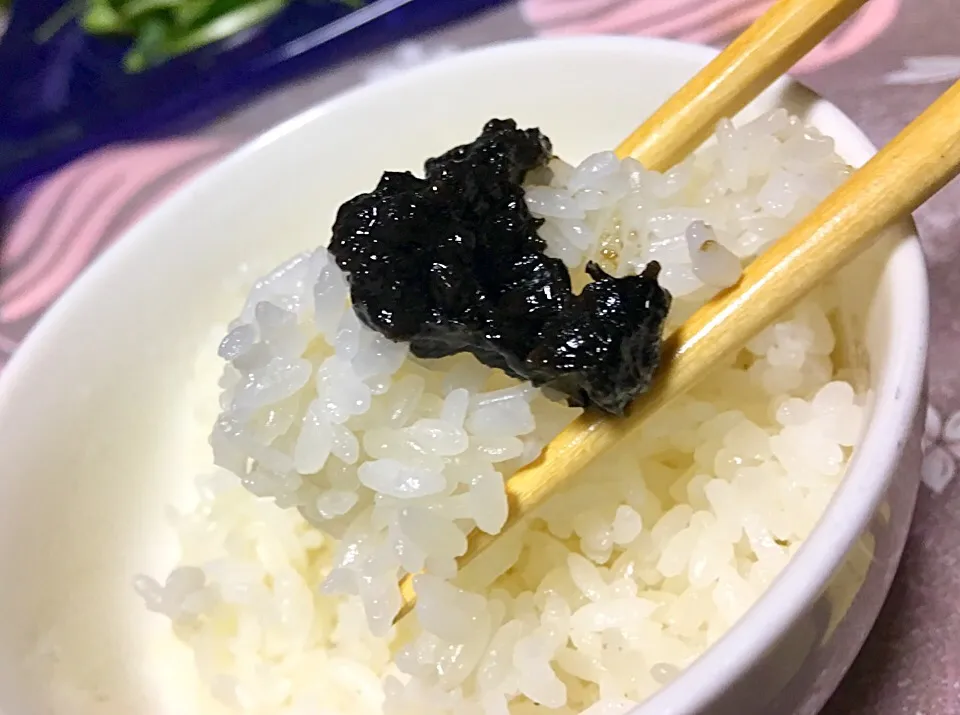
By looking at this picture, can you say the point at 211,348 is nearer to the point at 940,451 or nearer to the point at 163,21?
the point at 940,451

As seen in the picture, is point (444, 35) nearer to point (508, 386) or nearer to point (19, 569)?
point (508, 386)

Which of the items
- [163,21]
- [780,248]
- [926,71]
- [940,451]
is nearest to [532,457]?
[780,248]

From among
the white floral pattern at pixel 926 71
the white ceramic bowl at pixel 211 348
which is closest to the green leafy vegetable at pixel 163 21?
the white ceramic bowl at pixel 211 348

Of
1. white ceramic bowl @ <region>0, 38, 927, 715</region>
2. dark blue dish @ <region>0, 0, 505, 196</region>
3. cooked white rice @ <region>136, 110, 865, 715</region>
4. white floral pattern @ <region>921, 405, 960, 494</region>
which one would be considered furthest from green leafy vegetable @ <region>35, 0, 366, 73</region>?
white floral pattern @ <region>921, 405, 960, 494</region>

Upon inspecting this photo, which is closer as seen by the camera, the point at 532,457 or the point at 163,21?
the point at 532,457

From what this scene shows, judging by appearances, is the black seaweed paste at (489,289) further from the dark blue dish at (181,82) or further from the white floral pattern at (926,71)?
the dark blue dish at (181,82)
